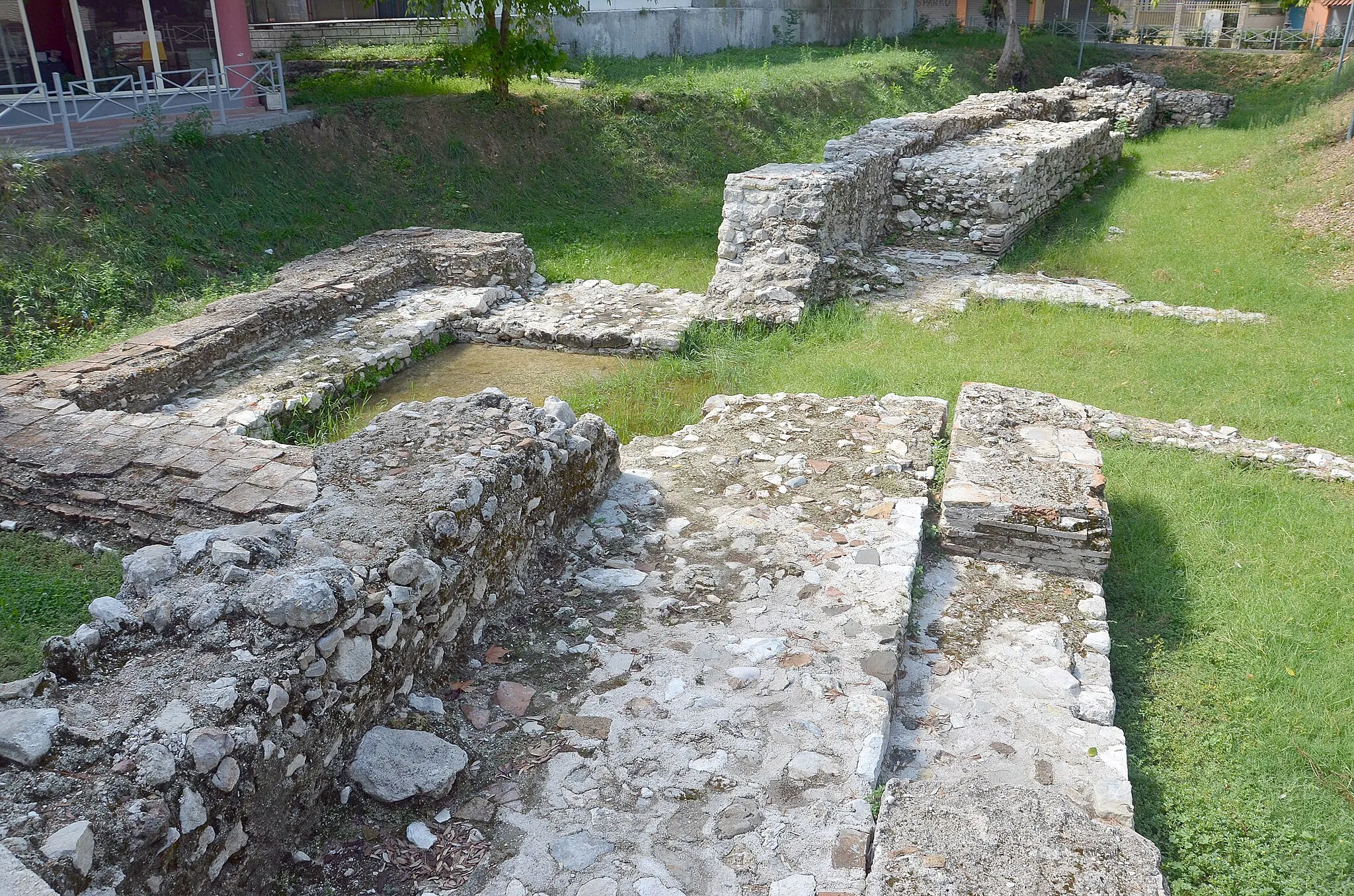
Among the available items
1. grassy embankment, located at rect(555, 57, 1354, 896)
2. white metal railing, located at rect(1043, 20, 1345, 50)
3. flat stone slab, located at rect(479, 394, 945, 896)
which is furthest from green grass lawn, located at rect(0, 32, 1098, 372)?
white metal railing, located at rect(1043, 20, 1345, 50)

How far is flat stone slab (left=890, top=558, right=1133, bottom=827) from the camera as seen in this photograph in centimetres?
319

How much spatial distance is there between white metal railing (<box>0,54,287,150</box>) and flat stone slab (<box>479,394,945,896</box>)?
8.09m

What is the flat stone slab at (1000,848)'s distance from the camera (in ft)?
7.80

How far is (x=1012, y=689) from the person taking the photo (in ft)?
11.8

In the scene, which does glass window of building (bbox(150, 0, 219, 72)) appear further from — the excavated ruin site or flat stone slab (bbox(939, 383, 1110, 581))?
flat stone slab (bbox(939, 383, 1110, 581))

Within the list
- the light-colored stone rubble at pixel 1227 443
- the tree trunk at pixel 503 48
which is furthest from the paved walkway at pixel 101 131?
the light-colored stone rubble at pixel 1227 443

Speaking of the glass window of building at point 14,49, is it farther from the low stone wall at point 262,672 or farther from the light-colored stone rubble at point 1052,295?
the low stone wall at point 262,672

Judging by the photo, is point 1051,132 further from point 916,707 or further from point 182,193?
point 916,707

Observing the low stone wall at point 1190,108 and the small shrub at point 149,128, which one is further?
the low stone wall at point 1190,108

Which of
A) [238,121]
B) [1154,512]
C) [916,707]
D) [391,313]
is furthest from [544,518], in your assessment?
[238,121]

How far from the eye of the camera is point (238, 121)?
1127cm

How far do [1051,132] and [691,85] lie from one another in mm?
5916

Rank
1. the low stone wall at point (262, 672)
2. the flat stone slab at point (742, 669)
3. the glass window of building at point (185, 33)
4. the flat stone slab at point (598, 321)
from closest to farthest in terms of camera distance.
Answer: the low stone wall at point (262, 672)
the flat stone slab at point (742, 669)
the flat stone slab at point (598, 321)
the glass window of building at point (185, 33)

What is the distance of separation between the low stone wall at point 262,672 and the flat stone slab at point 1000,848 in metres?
A: 1.33
